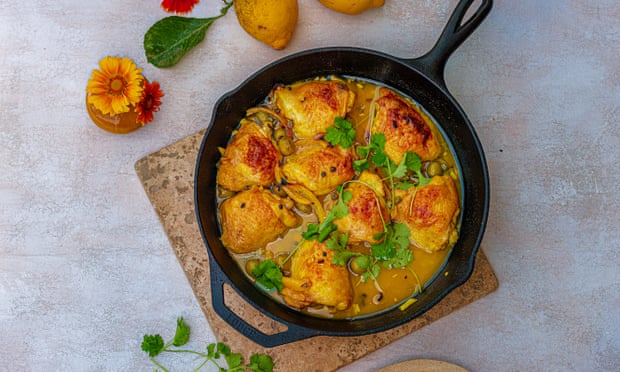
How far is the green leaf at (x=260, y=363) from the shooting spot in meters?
3.12

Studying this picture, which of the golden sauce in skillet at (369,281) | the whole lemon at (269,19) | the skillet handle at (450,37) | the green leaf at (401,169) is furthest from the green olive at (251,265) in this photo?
the skillet handle at (450,37)

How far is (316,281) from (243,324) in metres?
0.42

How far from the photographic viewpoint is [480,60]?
337 cm

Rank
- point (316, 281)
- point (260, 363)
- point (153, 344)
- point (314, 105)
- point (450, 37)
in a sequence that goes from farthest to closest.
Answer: point (153, 344)
point (260, 363)
point (314, 105)
point (316, 281)
point (450, 37)

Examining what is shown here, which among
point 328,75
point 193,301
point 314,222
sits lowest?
point 193,301

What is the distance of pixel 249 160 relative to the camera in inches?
117

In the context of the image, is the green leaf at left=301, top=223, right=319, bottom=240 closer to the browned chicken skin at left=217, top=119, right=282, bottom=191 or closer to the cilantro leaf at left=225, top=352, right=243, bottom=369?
the browned chicken skin at left=217, top=119, right=282, bottom=191

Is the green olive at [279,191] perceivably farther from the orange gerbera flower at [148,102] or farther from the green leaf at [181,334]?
the green leaf at [181,334]

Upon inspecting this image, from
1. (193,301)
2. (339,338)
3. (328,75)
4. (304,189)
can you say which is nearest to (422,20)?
(328,75)

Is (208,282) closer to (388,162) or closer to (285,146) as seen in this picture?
(285,146)

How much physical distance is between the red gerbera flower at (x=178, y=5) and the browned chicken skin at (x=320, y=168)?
109 cm

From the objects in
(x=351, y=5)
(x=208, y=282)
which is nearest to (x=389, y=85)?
(x=351, y=5)

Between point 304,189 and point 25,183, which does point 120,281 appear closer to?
point 25,183

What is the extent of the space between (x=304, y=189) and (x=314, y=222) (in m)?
0.19
